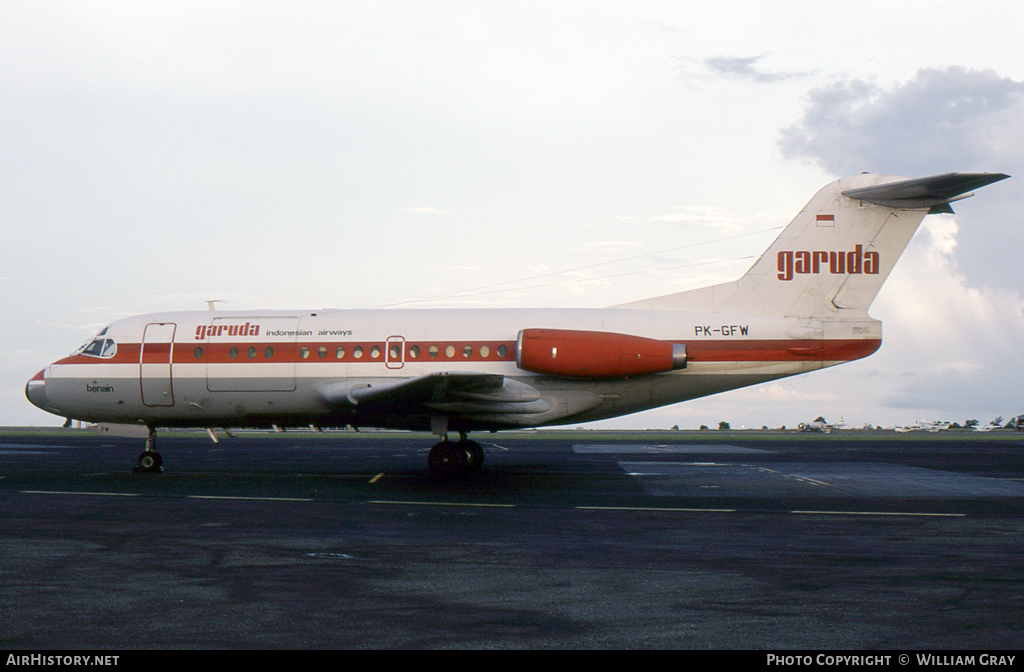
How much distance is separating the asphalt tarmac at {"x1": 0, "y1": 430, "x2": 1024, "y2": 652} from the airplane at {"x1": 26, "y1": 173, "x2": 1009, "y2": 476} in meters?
2.58

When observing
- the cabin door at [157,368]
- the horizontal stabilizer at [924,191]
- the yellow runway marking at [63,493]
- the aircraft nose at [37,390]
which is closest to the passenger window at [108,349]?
the cabin door at [157,368]

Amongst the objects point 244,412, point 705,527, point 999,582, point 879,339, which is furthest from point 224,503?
point 879,339

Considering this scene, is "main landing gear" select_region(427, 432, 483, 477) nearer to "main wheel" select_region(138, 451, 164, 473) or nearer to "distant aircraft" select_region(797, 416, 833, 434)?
"main wheel" select_region(138, 451, 164, 473)

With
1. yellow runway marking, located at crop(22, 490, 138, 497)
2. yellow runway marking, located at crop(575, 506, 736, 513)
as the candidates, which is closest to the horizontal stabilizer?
yellow runway marking, located at crop(575, 506, 736, 513)

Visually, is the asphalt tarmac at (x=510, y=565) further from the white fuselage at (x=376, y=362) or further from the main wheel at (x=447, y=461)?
the white fuselage at (x=376, y=362)

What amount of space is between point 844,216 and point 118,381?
62.6 feet

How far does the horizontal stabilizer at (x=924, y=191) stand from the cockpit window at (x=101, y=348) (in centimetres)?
1933

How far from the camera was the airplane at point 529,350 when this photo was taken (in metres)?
19.9

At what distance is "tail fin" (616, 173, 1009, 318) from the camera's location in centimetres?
2025

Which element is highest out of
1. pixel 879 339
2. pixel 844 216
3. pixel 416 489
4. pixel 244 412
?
pixel 844 216

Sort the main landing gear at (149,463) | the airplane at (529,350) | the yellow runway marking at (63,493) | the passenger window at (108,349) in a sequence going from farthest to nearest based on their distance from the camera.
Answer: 1. the passenger window at (108,349)
2. the main landing gear at (149,463)
3. the airplane at (529,350)
4. the yellow runway marking at (63,493)

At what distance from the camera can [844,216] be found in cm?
2053

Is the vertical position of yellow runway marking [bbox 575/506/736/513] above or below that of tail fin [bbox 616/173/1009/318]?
below
